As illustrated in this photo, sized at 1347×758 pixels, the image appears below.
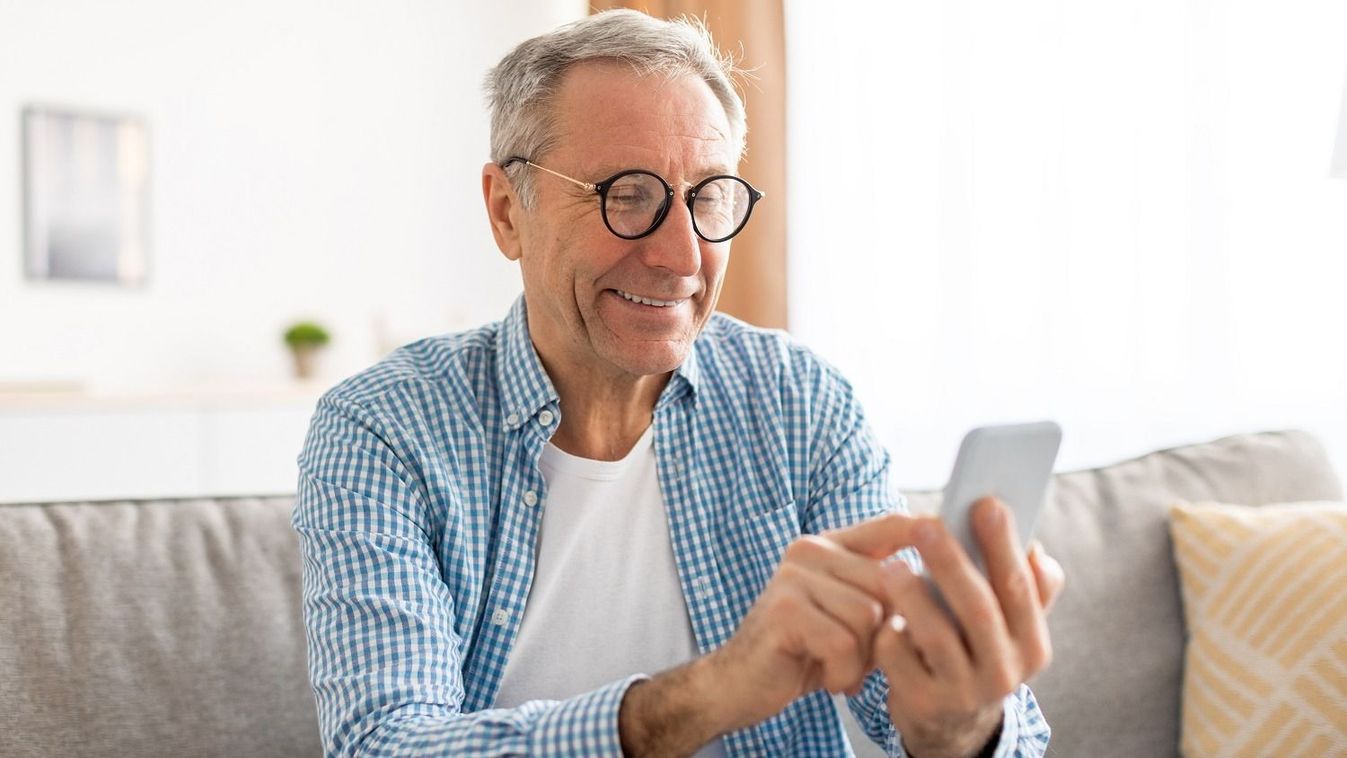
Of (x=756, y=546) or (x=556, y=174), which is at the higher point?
(x=556, y=174)

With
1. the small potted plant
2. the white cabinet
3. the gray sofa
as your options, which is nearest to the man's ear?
the gray sofa

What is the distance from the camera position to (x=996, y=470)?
0.84 m

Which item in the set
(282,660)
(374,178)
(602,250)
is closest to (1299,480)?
(602,250)

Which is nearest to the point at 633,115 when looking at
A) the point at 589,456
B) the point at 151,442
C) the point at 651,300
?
the point at 651,300

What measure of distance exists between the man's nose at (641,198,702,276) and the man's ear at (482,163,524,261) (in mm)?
223

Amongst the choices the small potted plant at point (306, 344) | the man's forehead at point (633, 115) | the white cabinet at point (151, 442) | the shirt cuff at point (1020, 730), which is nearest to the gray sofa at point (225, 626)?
the shirt cuff at point (1020, 730)

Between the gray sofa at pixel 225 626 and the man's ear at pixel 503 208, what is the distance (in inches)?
17.8

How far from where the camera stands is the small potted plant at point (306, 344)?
4188 millimetres

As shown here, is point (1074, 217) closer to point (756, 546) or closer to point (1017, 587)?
point (756, 546)

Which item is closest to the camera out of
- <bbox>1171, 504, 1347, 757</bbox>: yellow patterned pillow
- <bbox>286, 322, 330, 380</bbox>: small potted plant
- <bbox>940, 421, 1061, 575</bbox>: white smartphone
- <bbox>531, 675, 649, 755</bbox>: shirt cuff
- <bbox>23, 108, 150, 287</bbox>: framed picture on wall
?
<bbox>940, 421, 1061, 575</bbox>: white smartphone

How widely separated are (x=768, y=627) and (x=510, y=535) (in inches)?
21.1

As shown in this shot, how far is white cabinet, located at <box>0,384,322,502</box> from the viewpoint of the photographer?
338cm

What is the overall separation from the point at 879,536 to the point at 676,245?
566mm

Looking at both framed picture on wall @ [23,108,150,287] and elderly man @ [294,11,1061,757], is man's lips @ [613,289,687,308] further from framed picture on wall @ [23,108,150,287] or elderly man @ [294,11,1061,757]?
framed picture on wall @ [23,108,150,287]
